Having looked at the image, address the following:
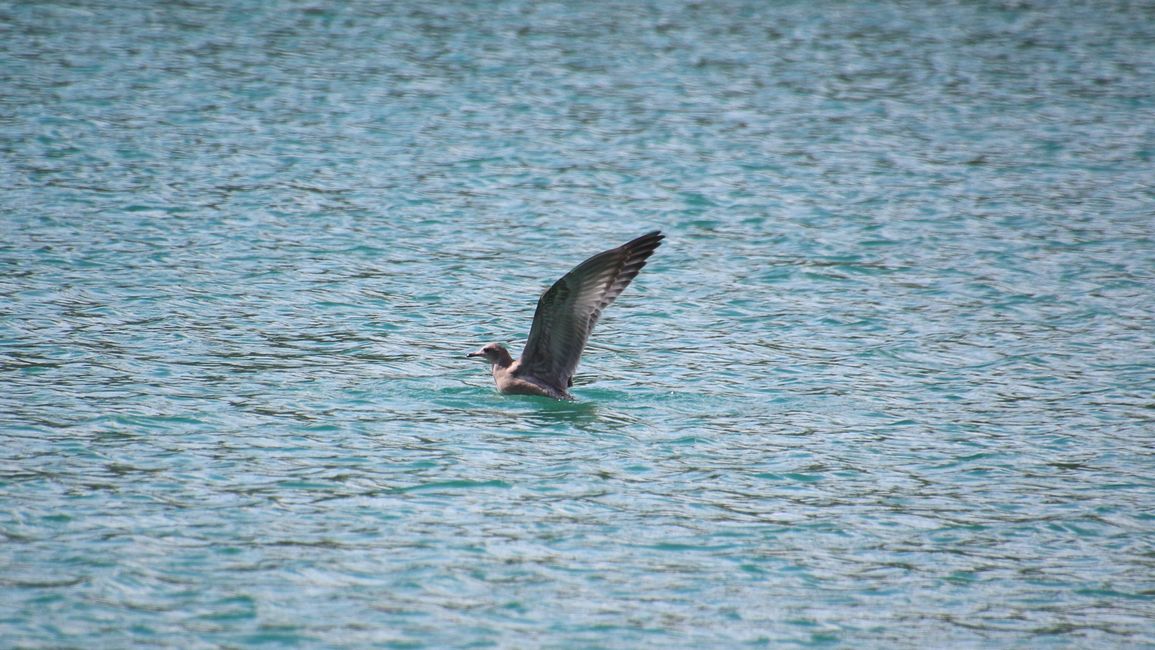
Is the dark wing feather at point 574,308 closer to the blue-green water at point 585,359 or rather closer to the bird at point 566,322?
the bird at point 566,322

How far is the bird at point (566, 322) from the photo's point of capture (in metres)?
13.6

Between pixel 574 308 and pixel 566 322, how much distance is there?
190 millimetres

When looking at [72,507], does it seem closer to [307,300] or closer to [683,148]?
[307,300]

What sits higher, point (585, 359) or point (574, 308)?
point (574, 308)

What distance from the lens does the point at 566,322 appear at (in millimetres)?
13891

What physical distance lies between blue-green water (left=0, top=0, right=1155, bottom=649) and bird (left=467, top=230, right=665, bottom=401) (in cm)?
29

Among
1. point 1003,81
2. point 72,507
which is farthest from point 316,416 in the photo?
point 1003,81

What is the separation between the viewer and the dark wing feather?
535 inches

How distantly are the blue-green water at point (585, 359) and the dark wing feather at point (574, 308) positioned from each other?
0.45m

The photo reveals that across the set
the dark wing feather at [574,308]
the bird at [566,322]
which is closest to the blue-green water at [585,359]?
the bird at [566,322]

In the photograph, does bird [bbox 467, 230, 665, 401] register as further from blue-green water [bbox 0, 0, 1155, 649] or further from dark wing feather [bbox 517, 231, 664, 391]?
blue-green water [bbox 0, 0, 1155, 649]

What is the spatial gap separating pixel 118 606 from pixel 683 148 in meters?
18.9

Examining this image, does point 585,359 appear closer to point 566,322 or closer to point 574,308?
point 566,322

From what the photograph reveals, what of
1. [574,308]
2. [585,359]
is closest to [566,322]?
[574,308]
